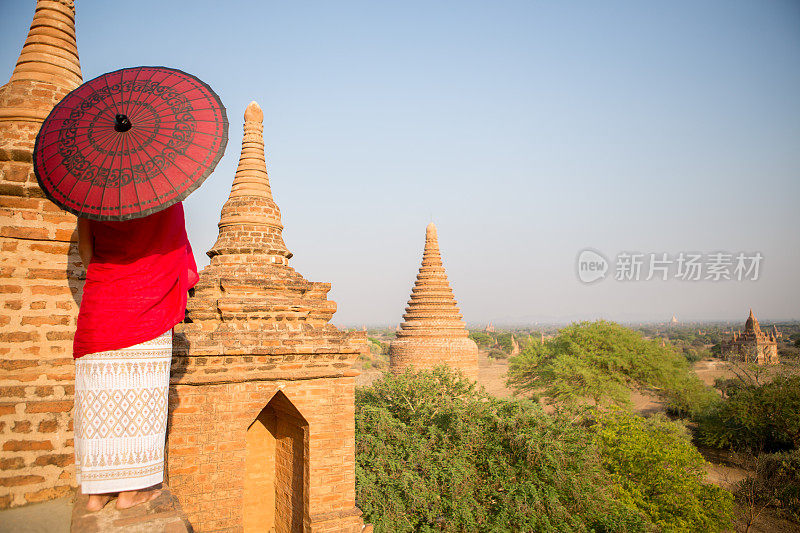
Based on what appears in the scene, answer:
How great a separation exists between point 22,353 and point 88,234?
163 centimetres

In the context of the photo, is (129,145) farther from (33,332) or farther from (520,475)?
(520,475)

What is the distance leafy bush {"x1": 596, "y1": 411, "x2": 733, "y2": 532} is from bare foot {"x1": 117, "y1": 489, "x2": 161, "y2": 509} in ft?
34.2

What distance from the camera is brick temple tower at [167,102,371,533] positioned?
5.48 metres

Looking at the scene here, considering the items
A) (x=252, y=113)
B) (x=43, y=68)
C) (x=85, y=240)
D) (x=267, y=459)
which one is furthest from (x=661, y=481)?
(x=43, y=68)

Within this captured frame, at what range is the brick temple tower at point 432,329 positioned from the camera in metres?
18.9

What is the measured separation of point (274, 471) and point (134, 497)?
14.7 ft

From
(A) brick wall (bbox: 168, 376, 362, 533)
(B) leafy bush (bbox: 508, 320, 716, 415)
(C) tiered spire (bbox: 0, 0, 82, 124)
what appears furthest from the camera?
(B) leafy bush (bbox: 508, 320, 716, 415)

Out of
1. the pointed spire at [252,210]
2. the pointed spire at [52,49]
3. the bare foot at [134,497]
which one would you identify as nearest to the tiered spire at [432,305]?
the pointed spire at [252,210]

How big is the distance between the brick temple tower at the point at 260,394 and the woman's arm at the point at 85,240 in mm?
2878

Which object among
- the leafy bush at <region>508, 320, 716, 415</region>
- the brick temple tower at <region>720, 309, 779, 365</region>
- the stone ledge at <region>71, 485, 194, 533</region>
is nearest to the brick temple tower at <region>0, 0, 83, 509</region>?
the stone ledge at <region>71, 485, 194, 533</region>

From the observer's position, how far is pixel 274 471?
22.9ft

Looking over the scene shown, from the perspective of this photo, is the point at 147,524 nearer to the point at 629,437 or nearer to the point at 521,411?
the point at 521,411

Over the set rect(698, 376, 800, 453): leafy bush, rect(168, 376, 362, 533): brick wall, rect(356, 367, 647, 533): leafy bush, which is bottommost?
rect(698, 376, 800, 453): leafy bush

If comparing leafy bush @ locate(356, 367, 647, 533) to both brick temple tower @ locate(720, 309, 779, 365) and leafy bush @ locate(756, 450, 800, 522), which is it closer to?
leafy bush @ locate(756, 450, 800, 522)
